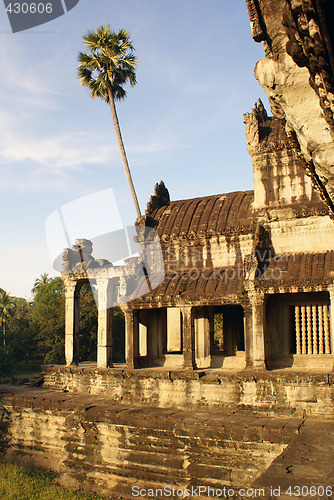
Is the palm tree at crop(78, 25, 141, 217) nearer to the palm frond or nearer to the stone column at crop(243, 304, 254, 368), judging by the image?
the palm frond

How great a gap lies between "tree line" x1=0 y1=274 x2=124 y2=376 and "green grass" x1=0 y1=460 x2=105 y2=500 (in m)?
18.8

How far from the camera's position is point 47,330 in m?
36.6

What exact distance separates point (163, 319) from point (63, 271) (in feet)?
13.0

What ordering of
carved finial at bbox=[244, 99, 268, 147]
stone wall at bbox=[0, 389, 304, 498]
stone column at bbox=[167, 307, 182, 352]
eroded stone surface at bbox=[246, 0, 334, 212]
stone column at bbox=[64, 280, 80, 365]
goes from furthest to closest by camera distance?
stone column at bbox=[167, 307, 182, 352] < stone column at bbox=[64, 280, 80, 365] < carved finial at bbox=[244, 99, 268, 147] < stone wall at bbox=[0, 389, 304, 498] < eroded stone surface at bbox=[246, 0, 334, 212]

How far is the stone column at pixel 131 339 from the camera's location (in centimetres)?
1413

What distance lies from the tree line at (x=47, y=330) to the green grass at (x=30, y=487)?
740 inches

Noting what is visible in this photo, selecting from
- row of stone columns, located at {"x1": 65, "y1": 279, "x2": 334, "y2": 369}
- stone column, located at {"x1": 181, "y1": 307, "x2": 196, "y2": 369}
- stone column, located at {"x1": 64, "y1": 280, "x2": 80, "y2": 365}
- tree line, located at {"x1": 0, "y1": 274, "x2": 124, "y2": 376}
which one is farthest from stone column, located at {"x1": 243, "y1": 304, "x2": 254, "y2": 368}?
tree line, located at {"x1": 0, "y1": 274, "x2": 124, "y2": 376}

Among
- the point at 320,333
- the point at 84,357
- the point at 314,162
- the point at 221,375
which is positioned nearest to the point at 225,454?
the point at 221,375

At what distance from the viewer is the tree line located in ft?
110

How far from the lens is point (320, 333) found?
1252 centimetres

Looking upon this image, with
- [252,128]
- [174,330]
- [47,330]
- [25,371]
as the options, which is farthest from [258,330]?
[25,371]

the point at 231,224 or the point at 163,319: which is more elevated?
the point at 231,224

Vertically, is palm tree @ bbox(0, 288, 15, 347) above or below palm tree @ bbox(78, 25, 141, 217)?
below

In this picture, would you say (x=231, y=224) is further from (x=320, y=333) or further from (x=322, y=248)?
(x=320, y=333)
